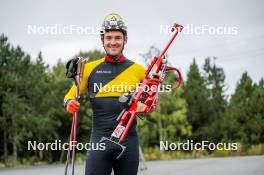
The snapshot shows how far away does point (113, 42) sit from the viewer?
371 cm

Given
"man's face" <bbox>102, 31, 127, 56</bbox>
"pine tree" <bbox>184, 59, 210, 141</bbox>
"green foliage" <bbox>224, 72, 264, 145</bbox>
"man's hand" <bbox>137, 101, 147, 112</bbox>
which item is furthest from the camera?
"pine tree" <bbox>184, 59, 210, 141</bbox>

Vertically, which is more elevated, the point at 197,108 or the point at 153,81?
the point at 153,81

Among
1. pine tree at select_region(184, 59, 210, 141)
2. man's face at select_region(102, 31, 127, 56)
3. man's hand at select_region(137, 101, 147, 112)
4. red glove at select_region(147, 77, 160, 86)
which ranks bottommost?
pine tree at select_region(184, 59, 210, 141)

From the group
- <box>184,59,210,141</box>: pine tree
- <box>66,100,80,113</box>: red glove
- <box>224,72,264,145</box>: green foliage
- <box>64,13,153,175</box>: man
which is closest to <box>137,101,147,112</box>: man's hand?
<box>64,13,153,175</box>: man

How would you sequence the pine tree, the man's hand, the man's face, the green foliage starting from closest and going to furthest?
the man's hand < the man's face < the green foliage < the pine tree

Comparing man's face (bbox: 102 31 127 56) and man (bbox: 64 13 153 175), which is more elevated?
man's face (bbox: 102 31 127 56)

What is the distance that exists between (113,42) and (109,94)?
17.9 inches

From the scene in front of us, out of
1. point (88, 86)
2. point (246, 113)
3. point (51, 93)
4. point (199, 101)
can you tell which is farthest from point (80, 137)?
point (88, 86)

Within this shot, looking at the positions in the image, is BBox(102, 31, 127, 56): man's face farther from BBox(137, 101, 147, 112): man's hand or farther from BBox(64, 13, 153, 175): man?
BBox(137, 101, 147, 112): man's hand

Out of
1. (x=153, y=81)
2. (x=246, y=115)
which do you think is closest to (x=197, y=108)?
(x=246, y=115)

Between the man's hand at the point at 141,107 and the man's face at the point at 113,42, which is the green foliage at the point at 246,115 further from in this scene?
the man's hand at the point at 141,107

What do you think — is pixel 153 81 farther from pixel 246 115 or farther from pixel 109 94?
pixel 246 115

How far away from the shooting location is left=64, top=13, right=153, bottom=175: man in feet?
11.7

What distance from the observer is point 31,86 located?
119 feet
